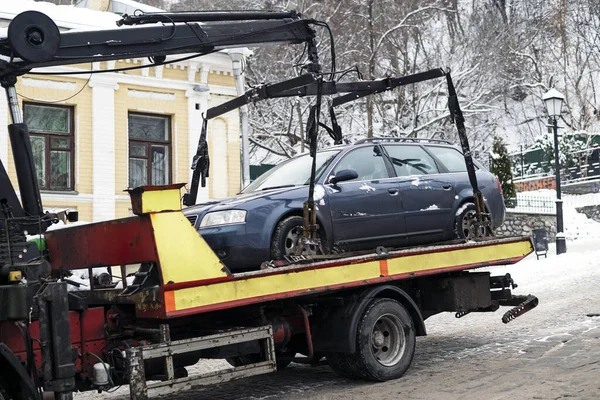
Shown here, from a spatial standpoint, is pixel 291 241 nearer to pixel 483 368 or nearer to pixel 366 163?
pixel 366 163

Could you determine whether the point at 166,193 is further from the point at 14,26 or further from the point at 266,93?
the point at 266,93

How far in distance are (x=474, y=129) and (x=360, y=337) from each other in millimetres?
27330

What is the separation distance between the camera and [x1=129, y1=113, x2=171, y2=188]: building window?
62.6 feet

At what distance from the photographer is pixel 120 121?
61.4 ft

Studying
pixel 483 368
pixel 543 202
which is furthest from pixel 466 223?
pixel 543 202

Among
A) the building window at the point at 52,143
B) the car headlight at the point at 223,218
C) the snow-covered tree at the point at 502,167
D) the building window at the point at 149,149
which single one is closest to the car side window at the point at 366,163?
the car headlight at the point at 223,218

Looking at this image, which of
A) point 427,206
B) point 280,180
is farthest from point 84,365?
point 427,206

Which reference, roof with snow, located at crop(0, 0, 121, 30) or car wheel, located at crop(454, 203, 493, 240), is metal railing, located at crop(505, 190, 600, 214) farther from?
car wheel, located at crop(454, 203, 493, 240)

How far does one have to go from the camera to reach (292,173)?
29.7ft

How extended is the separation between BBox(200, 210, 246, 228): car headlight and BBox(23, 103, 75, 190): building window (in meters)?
10.8

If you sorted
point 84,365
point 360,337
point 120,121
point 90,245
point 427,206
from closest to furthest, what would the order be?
point 84,365, point 90,245, point 360,337, point 427,206, point 120,121

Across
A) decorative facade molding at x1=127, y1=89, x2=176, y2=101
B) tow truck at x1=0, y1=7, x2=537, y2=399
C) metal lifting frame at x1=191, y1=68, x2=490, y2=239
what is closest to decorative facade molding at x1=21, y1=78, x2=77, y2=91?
decorative facade molding at x1=127, y1=89, x2=176, y2=101

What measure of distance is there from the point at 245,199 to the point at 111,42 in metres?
1.98

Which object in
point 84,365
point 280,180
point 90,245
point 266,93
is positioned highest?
point 266,93
